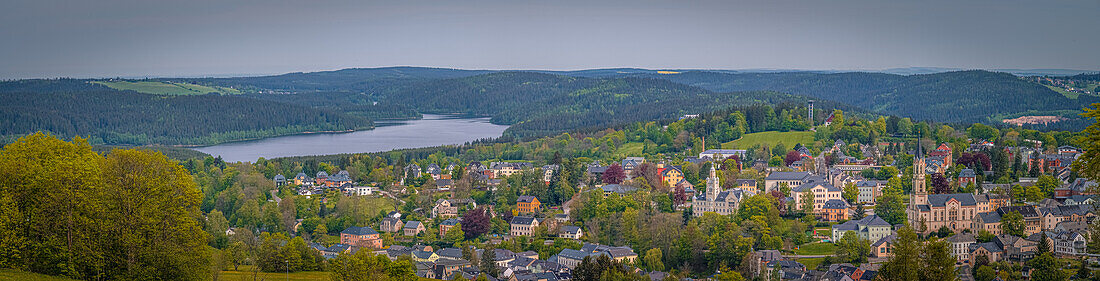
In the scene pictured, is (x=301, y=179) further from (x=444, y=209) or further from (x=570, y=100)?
(x=570, y=100)

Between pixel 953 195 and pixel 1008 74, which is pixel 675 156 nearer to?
pixel 953 195

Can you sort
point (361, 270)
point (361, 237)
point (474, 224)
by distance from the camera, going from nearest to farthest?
point (361, 270) → point (361, 237) → point (474, 224)

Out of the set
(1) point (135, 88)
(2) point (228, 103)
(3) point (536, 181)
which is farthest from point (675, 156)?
(1) point (135, 88)

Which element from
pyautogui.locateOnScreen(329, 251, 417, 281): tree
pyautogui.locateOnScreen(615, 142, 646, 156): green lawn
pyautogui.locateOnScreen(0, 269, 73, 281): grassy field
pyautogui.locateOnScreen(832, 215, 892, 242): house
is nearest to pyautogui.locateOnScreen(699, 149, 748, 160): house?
pyautogui.locateOnScreen(615, 142, 646, 156): green lawn

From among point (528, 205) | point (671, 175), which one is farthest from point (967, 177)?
point (528, 205)

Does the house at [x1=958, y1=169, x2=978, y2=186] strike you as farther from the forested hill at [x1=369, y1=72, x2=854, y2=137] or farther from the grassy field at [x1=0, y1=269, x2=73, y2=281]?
the forested hill at [x1=369, y1=72, x2=854, y2=137]

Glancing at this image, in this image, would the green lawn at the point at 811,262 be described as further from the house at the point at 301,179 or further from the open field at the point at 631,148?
the open field at the point at 631,148

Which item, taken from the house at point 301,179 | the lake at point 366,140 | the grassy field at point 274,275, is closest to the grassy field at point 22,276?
the grassy field at point 274,275

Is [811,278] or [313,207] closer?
[811,278]
